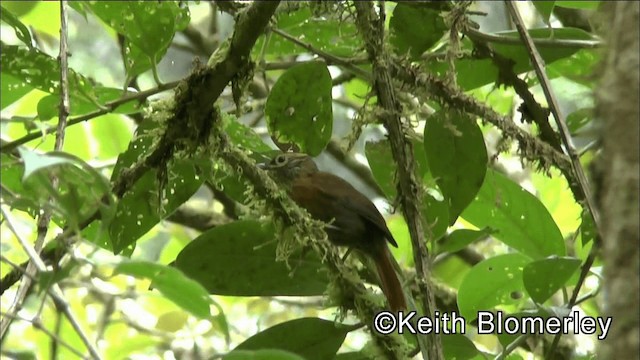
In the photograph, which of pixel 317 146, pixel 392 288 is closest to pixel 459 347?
pixel 392 288

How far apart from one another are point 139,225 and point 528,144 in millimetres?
754

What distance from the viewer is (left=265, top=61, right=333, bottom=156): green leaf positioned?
6.03ft

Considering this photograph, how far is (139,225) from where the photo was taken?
1.76 metres

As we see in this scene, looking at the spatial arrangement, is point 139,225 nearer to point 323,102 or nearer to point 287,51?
point 323,102

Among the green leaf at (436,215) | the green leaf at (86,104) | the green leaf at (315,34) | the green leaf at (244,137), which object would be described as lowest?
the green leaf at (436,215)

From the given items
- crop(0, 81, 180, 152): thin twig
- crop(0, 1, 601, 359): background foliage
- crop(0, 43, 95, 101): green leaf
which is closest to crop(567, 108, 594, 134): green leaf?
crop(0, 1, 601, 359): background foliage

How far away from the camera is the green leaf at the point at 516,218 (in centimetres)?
193

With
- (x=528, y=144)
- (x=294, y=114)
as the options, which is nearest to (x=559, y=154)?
(x=528, y=144)

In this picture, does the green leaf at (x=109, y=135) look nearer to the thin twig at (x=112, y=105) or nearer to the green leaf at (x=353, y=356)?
the thin twig at (x=112, y=105)

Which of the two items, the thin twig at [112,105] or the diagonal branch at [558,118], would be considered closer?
the diagonal branch at [558,118]

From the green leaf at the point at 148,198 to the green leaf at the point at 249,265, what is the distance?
10 centimetres

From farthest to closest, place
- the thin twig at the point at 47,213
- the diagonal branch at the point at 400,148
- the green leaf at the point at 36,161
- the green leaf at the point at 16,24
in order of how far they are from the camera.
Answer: the green leaf at the point at 16,24, the diagonal branch at the point at 400,148, the thin twig at the point at 47,213, the green leaf at the point at 36,161

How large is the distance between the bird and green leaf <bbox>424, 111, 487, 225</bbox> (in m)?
0.31

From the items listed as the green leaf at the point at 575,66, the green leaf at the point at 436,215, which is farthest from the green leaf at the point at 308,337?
the green leaf at the point at 575,66
